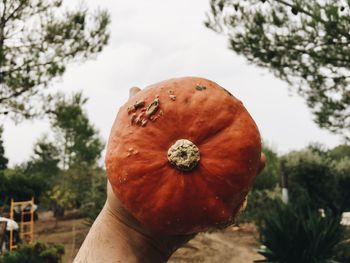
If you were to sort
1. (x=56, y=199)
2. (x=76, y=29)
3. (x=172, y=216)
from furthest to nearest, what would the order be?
1. (x=56, y=199)
2. (x=76, y=29)
3. (x=172, y=216)

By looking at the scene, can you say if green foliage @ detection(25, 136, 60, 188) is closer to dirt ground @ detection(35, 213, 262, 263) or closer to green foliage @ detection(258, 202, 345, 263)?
dirt ground @ detection(35, 213, 262, 263)

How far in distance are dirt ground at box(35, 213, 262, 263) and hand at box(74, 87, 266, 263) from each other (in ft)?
22.4

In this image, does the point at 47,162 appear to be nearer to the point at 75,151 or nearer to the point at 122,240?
the point at 75,151

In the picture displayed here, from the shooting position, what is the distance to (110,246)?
48.8 inches

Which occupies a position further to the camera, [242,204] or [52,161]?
[52,161]

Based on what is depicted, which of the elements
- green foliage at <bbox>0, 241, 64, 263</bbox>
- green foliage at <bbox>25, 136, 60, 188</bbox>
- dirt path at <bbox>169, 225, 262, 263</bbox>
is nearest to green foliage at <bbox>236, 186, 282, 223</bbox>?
dirt path at <bbox>169, 225, 262, 263</bbox>

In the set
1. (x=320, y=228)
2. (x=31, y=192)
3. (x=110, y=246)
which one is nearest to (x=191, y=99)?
(x=110, y=246)

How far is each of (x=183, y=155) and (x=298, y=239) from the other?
554 cm

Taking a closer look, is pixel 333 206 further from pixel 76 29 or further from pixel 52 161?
pixel 52 161

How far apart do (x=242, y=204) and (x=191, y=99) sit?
0.32m

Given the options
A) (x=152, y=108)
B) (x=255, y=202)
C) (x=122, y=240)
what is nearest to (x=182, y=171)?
(x=152, y=108)

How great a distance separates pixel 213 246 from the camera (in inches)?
430

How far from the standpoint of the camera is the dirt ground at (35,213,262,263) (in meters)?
8.97

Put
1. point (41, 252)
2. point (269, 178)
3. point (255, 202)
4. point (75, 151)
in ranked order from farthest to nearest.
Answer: point (75, 151), point (269, 178), point (255, 202), point (41, 252)
